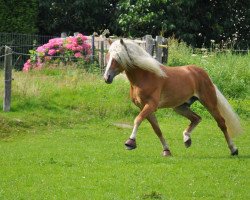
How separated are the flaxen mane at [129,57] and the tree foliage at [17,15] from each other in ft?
62.1

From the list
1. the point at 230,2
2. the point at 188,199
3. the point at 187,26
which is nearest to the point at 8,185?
the point at 188,199

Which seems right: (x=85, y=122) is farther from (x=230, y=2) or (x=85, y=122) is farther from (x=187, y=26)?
(x=230, y=2)

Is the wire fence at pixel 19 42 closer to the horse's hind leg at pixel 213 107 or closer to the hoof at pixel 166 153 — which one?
the horse's hind leg at pixel 213 107

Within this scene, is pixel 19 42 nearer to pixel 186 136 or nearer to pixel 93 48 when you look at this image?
pixel 93 48

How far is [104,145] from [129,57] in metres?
2.87

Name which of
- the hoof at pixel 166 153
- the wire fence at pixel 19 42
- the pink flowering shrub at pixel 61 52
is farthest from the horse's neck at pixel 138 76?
the wire fence at pixel 19 42

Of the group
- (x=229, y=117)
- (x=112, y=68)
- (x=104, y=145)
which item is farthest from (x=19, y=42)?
(x=112, y=68)

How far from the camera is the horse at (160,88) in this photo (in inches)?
516

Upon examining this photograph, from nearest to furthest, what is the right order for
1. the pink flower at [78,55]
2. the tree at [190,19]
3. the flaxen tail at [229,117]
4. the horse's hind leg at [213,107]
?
the horse's hind leg at [213,107] → the flaxen tail at [229,117] → the pink flower at [78,55] → the tree at [190,19]

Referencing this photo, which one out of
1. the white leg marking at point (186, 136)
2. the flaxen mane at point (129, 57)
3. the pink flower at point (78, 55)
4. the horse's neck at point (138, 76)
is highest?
the flaxen mane at point (129, 57)

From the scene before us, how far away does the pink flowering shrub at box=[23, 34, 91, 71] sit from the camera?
81.9 ft

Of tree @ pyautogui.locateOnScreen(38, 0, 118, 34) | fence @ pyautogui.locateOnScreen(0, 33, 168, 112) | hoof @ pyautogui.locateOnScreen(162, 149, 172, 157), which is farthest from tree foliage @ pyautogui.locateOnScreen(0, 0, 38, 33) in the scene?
hoof @ pyautogui.locateOnScreen(162, 149, 172, 157)

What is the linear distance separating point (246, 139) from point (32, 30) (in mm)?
17803

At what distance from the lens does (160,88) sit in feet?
44.0
